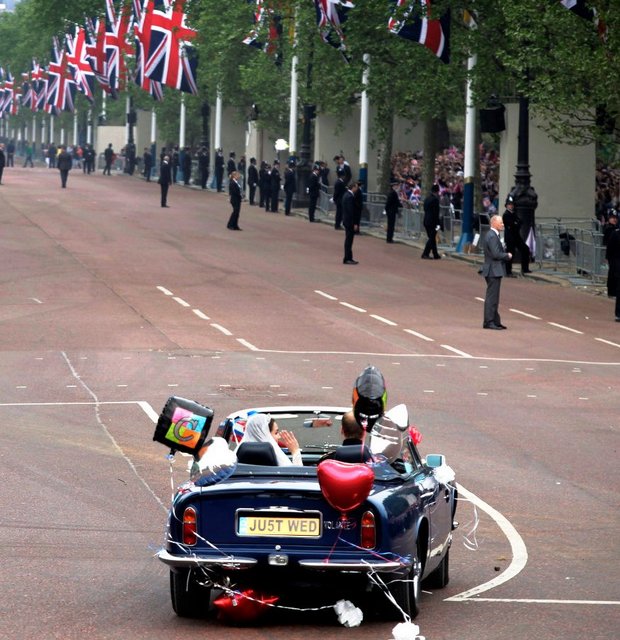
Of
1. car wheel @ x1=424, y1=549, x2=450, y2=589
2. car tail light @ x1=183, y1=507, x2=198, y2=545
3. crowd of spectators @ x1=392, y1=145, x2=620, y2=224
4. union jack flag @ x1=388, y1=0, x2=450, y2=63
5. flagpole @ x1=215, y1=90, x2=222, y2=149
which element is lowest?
car wheel @ x1=424, y1=549, x2=450, y2=589

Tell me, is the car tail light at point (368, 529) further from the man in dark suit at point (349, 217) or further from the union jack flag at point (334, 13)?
the union jack flag at point (334, 13)

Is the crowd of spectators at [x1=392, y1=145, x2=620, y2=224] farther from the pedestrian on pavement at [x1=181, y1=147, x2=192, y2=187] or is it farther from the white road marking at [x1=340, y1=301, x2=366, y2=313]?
the pedestrian on pavement at [x1=181, y1=147, x2=192, y2=187]

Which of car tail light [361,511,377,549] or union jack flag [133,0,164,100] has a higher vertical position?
union jack flag [133,0,164,100]

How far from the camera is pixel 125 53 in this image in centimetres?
7988

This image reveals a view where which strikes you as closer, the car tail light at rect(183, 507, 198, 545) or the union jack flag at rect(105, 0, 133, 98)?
the car tail light at rect(183, 507, 198, 545)

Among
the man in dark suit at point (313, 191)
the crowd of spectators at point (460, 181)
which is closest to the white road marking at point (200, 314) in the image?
the crowd of spectators at point (460, 181)

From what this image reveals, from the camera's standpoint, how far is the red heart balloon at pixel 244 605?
8.69m

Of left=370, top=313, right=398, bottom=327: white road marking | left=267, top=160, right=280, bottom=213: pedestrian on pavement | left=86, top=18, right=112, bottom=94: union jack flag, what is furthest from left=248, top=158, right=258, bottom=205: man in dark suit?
left=370, top=313, right=398, bottom=327: white road marking

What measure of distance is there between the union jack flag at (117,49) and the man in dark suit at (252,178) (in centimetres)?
1377

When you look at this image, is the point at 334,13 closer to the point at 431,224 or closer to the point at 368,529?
the point at 431,224

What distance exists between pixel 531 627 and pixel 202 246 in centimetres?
3458

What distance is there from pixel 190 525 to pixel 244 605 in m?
0.52

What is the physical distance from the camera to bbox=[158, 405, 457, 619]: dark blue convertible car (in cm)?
845

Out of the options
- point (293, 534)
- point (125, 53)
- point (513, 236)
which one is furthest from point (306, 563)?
point (125, 53)
